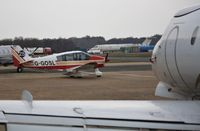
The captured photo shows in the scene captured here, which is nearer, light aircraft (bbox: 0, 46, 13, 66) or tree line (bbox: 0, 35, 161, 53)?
light aircraft (bbox: 0, 46, 13, 66)

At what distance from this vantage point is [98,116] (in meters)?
4.29

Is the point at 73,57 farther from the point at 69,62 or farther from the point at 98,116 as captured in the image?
the point at 98,116

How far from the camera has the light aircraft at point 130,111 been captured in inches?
156

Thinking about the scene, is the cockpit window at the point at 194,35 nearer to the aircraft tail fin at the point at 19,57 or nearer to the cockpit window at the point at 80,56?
the cockpit window at the point at 80,56

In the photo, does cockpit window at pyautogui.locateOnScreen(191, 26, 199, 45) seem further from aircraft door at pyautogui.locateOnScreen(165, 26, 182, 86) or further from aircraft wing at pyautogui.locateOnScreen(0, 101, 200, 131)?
aircraft wing at pyautogui.locateOnScreen(0, 101, 200, 131)

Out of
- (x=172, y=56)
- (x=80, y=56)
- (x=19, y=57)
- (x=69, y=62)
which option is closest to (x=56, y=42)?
(x=19, y=57)

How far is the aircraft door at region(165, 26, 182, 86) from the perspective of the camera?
6.44m

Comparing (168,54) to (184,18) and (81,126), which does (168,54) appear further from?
(81,126)

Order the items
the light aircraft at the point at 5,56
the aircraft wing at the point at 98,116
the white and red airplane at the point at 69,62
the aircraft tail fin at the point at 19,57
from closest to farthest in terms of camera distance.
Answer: the aircraft wing at the point at 98,116
the white and red airplane at the point at 69,62
the aircraft tail fin at the point at 19,57
the light aircraft at the point at 5,56

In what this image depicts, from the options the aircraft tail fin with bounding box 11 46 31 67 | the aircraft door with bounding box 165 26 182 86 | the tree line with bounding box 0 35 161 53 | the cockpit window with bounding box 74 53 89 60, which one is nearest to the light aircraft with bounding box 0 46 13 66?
the aircraft tail fin with bounding box 11 46 31 67

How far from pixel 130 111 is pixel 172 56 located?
83.7 inches

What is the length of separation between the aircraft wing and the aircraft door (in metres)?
1.54

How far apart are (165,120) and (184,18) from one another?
8.66 ft

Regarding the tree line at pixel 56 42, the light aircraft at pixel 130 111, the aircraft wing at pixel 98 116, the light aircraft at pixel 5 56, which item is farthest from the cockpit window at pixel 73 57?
the tree line at pixel 56 42
